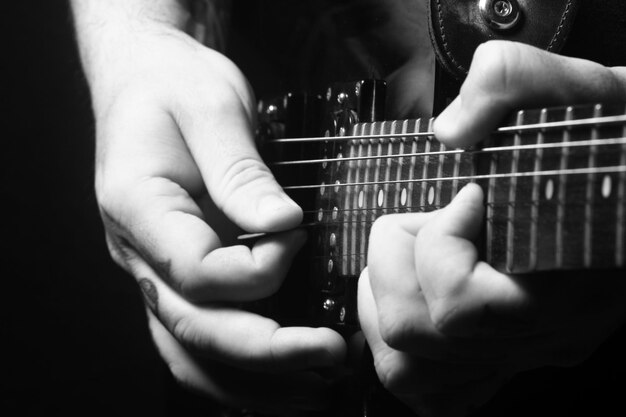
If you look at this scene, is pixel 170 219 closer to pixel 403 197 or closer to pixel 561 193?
pixel 403 197

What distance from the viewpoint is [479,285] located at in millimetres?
525

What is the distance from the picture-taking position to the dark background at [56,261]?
4.66 ft

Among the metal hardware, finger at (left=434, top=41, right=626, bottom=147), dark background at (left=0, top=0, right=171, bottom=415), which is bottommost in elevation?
dark background at (left=0, top=0, right=171, bottom=415)

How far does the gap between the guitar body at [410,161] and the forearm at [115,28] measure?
0.17m

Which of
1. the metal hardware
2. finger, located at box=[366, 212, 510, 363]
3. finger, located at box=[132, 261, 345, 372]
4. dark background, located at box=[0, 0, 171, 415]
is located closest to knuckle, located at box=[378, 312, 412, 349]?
finger, located at box=[366, 212, 510, 363]

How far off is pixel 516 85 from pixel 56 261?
120 centimetres

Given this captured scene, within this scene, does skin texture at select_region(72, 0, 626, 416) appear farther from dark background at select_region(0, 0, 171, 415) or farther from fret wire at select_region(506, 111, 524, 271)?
dark background at select_region(0, 0, 171, 415)

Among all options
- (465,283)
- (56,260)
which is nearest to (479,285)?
(465,283)

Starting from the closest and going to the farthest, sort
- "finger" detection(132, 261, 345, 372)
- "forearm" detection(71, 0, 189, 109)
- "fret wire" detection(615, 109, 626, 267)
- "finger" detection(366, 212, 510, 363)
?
1. "fret wire" detection(615, 109, 626, 267)
2. "finger" detection(366, 212, 510, 363)
3. "finger" detection(132, 261, 345, 372)
4. "forearm" detection(71, 0, 189, 109)

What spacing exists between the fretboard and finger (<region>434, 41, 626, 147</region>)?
2 centimetres

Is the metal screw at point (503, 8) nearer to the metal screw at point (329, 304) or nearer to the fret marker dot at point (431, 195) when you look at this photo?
the fret marker dot at point (431, 195)

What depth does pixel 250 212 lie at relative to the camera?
28.0 inches

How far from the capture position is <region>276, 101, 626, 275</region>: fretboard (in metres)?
0.48

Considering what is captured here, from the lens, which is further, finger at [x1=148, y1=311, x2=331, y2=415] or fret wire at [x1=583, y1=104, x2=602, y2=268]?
finger at [x1=148, y1=311, x2=331, y2=415]
